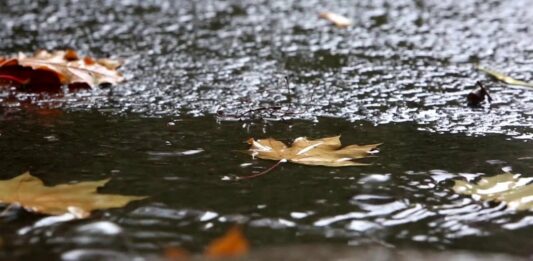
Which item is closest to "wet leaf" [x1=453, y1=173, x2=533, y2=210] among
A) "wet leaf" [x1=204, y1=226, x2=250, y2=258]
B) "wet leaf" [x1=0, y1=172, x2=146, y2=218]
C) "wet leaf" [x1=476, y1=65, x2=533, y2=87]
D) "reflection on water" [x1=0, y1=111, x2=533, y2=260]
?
"reflection on water" [x1=0, y1=111, x2=533, y2=260]

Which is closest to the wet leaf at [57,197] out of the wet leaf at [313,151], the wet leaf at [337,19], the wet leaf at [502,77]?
the wet leaf at [313,151]

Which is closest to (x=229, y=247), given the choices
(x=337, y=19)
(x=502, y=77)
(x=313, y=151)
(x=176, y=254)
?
(x=176, y=254)

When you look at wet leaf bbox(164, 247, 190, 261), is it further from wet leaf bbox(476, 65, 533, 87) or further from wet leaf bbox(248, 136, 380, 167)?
wet leaf bbox(476, 65, 533, 87)

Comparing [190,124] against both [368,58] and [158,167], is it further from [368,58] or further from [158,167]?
[368,58]

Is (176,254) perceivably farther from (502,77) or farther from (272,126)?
(502,77)

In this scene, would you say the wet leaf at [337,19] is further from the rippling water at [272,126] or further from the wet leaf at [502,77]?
the wet leaf at [502,77]

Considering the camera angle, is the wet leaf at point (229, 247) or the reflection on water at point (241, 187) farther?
the reflection on water at point (241, 187)

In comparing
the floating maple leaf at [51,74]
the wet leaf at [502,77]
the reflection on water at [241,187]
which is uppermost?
the floating maple leaf at [51,74]
